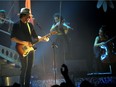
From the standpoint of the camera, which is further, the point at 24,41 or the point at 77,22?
the point at 77,22

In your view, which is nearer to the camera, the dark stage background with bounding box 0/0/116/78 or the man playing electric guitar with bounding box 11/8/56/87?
the man playing electric guitar with bounding box 11/8/56/87

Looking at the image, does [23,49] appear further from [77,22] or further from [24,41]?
[77,22]

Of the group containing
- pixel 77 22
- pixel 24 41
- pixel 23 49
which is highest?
pixel 77 22

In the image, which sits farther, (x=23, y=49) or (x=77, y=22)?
(x=77, y=22)

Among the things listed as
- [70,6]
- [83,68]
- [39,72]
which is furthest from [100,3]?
[39,72]

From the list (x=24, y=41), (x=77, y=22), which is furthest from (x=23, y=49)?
(x=77, y=22)

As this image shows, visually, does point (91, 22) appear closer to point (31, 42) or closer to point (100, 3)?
point (100, 3)

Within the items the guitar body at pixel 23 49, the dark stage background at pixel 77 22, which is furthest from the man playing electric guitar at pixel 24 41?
the dark stage background at pixel 77 22

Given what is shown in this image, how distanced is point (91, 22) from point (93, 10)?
54 cm

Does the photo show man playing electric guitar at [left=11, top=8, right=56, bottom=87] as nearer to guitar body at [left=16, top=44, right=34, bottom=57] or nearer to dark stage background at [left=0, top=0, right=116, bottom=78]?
guitar body at [left=16, top=44, right=34, bottom=57]

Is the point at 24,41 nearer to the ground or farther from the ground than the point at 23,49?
farther from the ground

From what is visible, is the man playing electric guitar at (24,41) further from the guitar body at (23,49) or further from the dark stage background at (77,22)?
the dark stage background at (77,22)

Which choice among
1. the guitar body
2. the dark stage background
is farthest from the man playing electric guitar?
the dark stage background

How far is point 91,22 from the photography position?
1253 centimetres
